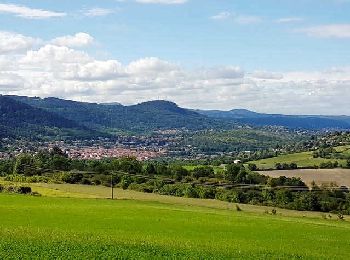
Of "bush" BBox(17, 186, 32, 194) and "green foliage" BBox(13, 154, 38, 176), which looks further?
"green foliage" BBox(13, 154, 38, 176)

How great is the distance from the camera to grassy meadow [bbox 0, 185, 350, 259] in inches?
1331

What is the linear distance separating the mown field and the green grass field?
6714cm

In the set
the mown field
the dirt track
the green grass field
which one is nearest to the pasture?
the mown field

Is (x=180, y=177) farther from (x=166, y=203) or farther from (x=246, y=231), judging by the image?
(x=246, y=231)

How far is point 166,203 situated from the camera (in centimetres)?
7694

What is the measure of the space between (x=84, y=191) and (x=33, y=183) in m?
12.9

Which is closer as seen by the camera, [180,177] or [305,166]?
[180,177]

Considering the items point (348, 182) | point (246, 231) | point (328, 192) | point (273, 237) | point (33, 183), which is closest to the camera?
point (273, 237)

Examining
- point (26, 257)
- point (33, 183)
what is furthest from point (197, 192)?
point (26, 257)

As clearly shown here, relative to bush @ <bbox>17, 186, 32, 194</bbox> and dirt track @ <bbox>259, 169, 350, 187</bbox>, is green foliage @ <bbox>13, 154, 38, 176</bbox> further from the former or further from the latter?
dirt track @ <bbox>259, 169, 350, 187</bbox>

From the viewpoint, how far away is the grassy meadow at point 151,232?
1331 inches

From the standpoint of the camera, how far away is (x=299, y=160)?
470ft

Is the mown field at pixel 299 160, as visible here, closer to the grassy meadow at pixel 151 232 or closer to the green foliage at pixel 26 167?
the green foliage at pixel 26 167

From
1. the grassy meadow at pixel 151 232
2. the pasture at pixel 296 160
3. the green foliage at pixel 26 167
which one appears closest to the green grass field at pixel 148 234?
the grassy meadow at pixel 151 232
